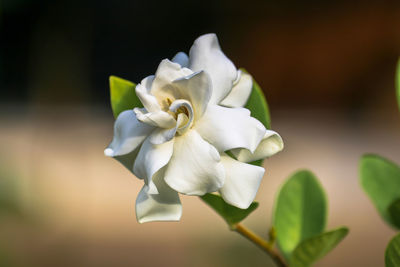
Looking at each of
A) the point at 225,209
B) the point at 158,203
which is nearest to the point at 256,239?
the point at 225,209

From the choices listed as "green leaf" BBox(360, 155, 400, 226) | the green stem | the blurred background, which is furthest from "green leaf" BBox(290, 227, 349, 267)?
the blurred background

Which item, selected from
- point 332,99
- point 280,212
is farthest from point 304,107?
point 280,212

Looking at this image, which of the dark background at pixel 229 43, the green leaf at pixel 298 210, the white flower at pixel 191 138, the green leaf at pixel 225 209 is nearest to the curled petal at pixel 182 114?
the white flower at pixel 191 138

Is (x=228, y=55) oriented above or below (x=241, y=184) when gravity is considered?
below

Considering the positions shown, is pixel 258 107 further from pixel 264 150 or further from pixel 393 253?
pixel 393 253

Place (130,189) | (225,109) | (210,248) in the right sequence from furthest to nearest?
(130,189), (210,248), (225,109)

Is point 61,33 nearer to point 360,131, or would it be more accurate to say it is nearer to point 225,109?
point 360,131

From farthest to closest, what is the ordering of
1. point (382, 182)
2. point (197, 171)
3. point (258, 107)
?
point (382, 182) → point (258, 107) → point (197, 171)
